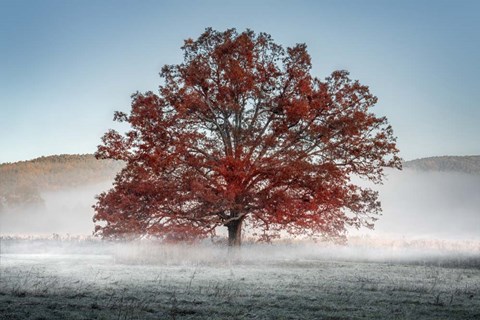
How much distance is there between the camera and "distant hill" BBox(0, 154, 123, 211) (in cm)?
14312

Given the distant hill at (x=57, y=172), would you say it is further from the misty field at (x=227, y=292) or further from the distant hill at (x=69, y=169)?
the misty field at (x=227, y=292)

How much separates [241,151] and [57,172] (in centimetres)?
13410

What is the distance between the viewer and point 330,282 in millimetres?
18062

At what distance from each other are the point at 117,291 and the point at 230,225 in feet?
51.8

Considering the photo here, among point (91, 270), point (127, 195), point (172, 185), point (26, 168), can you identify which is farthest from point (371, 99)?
point (26, 168)

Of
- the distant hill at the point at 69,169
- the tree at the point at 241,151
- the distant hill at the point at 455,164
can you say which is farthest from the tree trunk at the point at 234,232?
the distant hill at the point at 455,164

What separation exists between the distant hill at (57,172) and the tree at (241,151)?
382 feet

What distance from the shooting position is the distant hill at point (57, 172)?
470ft

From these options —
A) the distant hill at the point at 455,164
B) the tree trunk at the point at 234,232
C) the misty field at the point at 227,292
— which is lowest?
the misty field at the point at 227,292

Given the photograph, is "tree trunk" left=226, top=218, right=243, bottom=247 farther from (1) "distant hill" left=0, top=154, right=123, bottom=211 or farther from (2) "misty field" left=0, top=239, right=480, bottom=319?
(1) "distant hill" left=0, top=154, right=123, bottom=211

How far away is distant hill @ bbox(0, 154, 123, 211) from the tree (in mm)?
116445

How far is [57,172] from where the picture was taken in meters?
154

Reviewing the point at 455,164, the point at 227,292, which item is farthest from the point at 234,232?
the point at 455,164

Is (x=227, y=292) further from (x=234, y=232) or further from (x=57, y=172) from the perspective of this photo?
(x=57, y=172)
